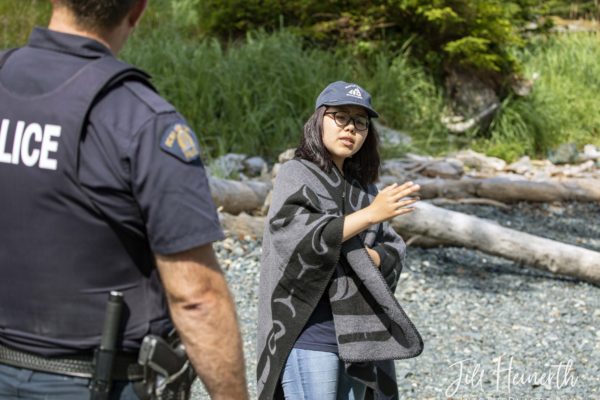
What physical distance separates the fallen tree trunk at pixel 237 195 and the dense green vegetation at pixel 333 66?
180 centimetres

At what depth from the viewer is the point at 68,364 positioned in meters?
1.94

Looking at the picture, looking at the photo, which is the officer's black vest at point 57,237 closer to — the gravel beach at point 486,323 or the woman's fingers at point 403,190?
the woman's fingers at point 403,190

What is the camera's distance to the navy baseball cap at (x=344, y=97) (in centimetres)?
328

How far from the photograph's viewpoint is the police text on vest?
1.89m

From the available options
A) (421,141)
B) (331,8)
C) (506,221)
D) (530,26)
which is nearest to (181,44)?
(331,8)

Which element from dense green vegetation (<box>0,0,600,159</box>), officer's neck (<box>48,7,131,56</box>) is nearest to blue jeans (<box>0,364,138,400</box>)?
officer's neck (<box>48,7,131,56</box>)

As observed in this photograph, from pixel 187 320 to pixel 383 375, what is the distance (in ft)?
4.87

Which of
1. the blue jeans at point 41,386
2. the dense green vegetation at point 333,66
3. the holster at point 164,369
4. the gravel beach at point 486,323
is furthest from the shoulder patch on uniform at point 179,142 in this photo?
the dense green vegetation at point 333,66

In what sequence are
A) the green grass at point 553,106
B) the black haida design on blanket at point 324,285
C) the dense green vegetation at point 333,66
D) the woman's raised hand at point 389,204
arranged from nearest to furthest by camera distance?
the woman's raised hand at point 389,204, the black haida design on blanket at point 324,285, the dense green vegetation at point 333,66, the green grass at point 553,106

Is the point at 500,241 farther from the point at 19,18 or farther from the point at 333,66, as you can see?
the point at 19,18

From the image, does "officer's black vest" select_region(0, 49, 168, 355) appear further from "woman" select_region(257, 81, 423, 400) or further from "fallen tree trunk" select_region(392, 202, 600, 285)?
"fallen tree trunk" select_region(392, 202, 600, 285)

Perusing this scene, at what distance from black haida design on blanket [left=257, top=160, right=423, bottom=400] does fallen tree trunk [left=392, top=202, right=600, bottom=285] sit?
373cm

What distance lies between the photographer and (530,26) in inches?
618
